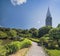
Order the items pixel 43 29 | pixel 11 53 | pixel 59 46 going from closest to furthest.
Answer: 1. pixel 11 53
2. pixel 59 46
3. pixel 43 29

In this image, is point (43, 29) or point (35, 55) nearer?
point (35, 55)

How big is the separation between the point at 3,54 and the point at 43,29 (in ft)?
163

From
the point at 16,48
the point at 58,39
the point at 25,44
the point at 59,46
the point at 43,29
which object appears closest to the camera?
the point at 16,48

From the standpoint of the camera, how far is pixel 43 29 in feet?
236

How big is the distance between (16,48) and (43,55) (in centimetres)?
475

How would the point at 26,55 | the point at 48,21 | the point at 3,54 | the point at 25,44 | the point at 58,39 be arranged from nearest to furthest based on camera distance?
the point at 3,54 < the point at 26,55 < the point at 25,44 < the point at 58,39 < the point at 48,21

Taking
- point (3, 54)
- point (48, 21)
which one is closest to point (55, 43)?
point (3, 54)

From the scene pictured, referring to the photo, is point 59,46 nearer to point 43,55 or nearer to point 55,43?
point 55,43

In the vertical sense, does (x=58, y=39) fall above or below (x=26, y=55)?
above

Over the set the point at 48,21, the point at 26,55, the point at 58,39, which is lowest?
the point at 26,55

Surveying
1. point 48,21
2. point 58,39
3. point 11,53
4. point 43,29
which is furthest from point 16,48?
point 48,21

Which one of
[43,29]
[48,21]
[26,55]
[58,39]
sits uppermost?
[48,21]

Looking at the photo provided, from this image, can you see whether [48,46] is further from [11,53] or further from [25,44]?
[11,53]

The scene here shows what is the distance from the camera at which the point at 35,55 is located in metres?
24.3
